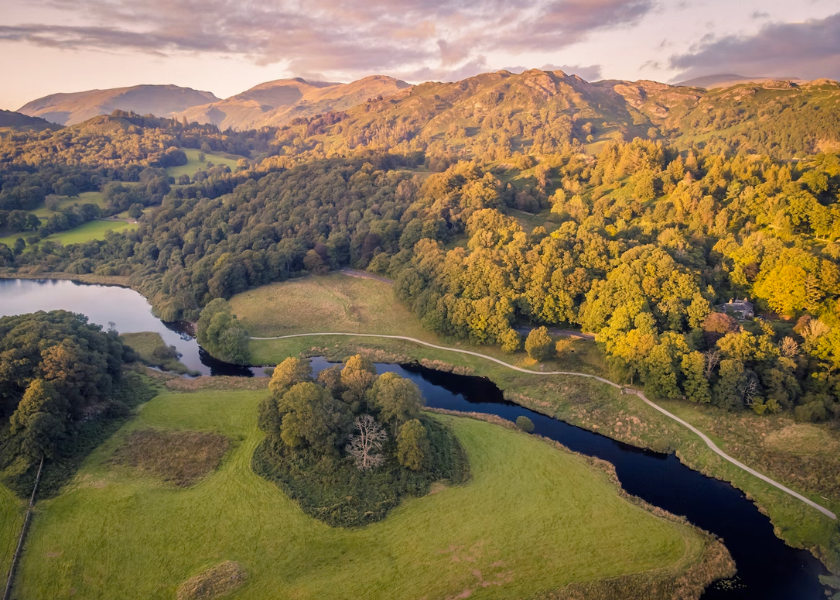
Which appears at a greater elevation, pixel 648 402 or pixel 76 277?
pixel 76 277

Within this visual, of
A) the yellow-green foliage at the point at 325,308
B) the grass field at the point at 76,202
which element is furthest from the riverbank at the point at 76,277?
the yellow-green foliage at the point at 325,308

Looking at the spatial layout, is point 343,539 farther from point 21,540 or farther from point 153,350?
point 153,350

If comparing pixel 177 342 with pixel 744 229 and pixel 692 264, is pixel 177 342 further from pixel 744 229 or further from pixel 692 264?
pixel 744 229

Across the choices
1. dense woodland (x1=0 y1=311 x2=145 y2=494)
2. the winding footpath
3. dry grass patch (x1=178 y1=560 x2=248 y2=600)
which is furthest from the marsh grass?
the winding footpath

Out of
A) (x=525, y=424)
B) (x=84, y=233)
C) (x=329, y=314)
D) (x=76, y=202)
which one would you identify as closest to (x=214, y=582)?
(x=525, y=424)

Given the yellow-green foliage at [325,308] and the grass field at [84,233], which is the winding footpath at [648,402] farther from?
the grass field at [84,233]
